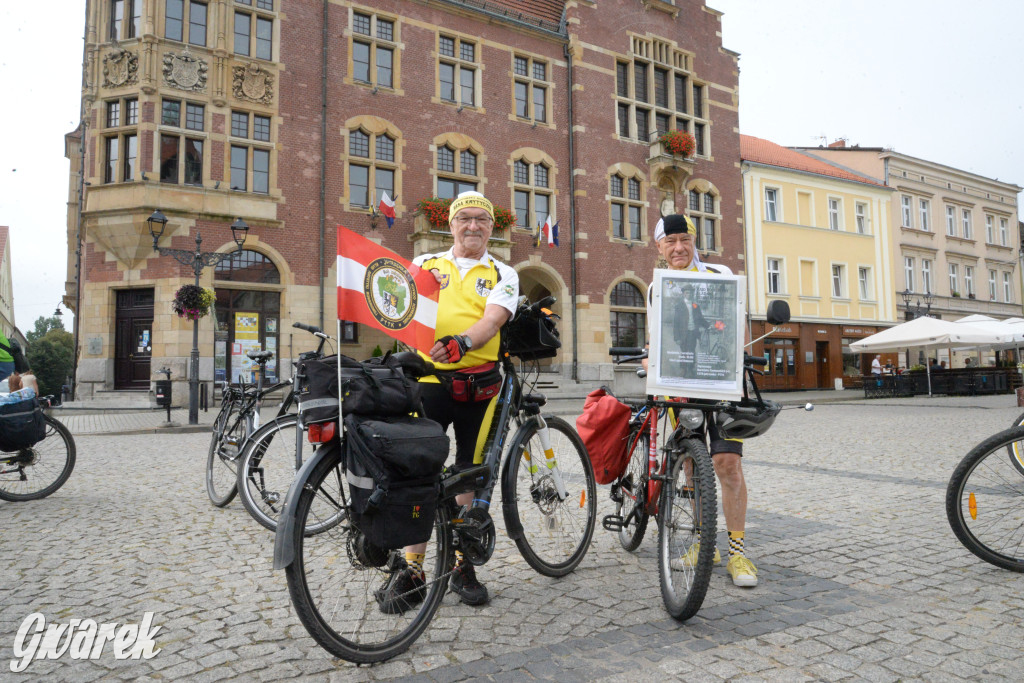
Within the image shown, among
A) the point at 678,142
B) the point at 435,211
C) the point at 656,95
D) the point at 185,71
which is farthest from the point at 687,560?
the point at 656,95

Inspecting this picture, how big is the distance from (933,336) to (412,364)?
21.6 meters

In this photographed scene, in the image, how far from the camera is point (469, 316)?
3.23m

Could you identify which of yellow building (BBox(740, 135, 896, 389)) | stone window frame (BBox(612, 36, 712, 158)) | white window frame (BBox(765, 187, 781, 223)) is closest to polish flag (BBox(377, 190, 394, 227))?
stone window frame (BBox(612, 36, 712, 158))

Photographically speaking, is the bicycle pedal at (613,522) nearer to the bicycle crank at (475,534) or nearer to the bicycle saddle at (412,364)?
the bicycle crank at (475,534)

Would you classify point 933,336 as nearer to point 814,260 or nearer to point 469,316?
point 814,260

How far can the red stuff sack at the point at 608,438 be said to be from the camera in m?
3.63

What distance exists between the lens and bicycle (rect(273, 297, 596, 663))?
7.52ft

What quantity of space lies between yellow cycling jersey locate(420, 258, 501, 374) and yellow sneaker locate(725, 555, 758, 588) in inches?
61.2

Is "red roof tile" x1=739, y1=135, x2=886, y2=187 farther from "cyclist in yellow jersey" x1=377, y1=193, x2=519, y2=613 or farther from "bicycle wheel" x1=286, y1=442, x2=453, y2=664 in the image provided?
"bicycle wheel" x1=286, y1=442, x2=453, y2=664

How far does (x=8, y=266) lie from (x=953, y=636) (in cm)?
8646

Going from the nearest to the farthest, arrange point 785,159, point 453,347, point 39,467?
Answer: point 453,347, point 39,467, point 785,159

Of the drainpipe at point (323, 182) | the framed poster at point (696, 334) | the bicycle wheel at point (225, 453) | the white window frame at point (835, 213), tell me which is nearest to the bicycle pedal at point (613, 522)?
the framed poster at point (696, 334)

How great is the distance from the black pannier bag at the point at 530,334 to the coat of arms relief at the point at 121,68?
19.6 m

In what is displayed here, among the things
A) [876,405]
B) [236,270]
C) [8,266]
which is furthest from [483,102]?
[8,266]
